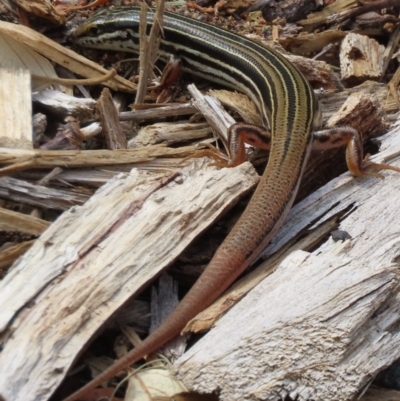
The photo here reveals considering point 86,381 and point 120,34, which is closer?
point 86,381

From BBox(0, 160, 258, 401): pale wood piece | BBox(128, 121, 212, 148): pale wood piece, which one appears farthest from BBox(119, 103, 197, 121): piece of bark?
BBox(0, 160, 258, 401): pale wood piece

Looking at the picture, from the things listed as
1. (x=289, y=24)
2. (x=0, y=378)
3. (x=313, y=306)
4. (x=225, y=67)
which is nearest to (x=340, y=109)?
(x=225, y=67)

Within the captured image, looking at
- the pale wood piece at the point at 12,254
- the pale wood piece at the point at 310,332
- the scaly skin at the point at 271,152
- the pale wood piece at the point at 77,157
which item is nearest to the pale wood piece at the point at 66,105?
the pale wood piece at the point at 77,157

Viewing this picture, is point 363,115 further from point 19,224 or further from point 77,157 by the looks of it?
point 19,224

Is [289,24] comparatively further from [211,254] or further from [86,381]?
[86,381]


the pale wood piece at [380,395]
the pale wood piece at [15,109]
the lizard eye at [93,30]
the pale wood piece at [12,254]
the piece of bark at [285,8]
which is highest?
the lizard eye at [93,30]

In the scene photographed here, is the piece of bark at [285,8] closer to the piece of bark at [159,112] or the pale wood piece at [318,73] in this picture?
the pale wood piece at [318,73]

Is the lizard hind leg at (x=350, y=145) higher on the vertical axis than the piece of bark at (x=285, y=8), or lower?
lower
